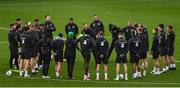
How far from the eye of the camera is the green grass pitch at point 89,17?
24797mm

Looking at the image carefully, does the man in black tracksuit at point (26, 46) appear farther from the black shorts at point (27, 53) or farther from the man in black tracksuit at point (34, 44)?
the man in black tracksuit at point (34, 44)

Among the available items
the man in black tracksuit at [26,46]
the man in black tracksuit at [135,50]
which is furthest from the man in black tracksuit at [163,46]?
the man in black tracksuit at [26,46]

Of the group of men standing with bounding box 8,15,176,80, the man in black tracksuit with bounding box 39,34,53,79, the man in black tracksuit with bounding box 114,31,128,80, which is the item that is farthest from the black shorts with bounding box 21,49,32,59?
the man in black tracksuit with bounding box 114,31,128,80

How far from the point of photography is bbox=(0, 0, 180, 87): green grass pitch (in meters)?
24.8

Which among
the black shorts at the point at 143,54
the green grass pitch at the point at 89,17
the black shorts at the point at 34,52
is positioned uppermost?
the black shorts at the point at 34,52

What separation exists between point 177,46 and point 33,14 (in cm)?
2089

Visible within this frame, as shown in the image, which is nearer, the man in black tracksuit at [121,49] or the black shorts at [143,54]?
the man in black tracksuit at [121,49]

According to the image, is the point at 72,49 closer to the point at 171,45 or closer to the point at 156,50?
the point at 156,50

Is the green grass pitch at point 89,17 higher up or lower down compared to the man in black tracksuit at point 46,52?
lower down

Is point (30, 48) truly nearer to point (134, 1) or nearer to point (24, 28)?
point (24, 28)

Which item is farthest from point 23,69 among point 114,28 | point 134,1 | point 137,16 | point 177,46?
point 134,1

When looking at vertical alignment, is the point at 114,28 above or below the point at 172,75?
above

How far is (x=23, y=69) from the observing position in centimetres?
2633

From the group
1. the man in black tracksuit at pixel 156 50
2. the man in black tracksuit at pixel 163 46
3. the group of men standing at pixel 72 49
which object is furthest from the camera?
the man in black tracksuit at pixel 163 46
